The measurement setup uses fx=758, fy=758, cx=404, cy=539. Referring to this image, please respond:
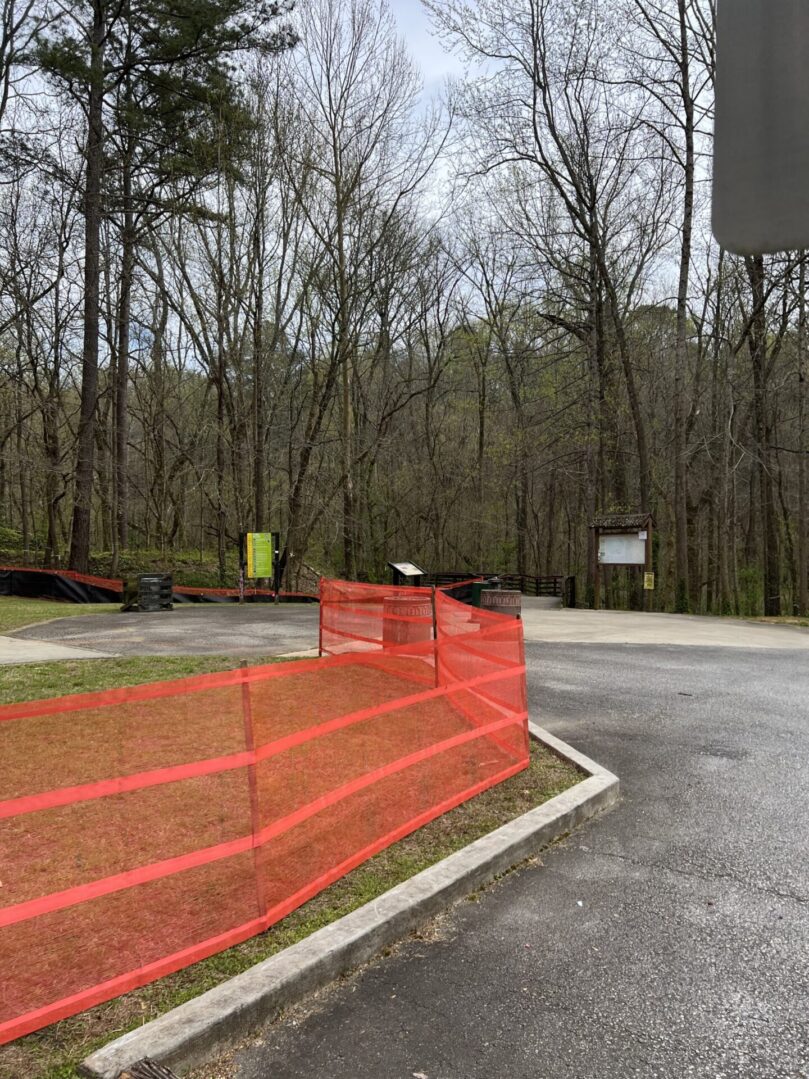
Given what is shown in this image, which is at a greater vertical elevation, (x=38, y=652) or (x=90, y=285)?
(x=90, y=285)

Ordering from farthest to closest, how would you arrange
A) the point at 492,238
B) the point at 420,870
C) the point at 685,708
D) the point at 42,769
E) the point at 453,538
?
the point at 453,538, the point at 492,238, the point at 685,708, the point at 42,769, the point at 420,870

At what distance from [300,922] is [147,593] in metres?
16.3

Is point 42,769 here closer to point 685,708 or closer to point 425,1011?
point 425,1011

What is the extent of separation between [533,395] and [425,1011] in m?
34.7

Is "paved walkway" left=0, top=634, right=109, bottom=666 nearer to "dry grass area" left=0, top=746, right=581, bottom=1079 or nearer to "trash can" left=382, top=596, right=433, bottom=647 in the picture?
"trash can" left=382, top=596, right=433, bottom=647

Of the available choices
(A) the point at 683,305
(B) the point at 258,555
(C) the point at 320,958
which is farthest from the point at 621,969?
(A) the point at 683,305

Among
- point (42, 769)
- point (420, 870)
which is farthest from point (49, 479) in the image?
point (420, 870)

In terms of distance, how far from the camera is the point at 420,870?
13.0 ft

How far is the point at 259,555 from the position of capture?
70.7 ft

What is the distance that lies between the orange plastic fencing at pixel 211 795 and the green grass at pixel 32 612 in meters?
9.79

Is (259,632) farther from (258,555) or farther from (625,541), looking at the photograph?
(625,541)

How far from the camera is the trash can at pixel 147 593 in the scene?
1852 cm

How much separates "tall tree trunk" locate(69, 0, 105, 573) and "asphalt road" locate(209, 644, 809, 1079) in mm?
24036

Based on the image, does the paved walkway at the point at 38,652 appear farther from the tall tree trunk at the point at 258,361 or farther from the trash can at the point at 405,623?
the tall tree trunk at the point at 258,361
